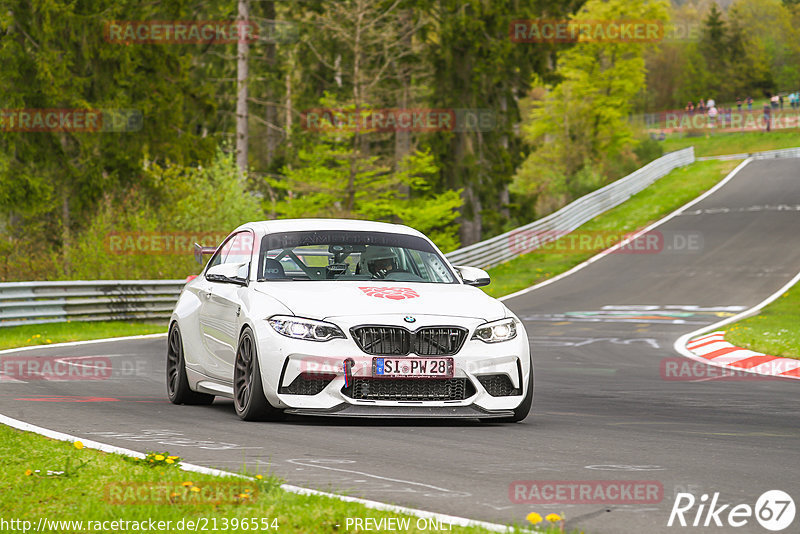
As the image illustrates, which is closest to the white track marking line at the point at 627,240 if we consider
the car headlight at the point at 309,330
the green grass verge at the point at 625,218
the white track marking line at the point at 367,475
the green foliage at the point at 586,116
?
the green grass verge at the point at 625,218

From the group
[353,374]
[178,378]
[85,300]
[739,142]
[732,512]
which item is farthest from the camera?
[739,142]

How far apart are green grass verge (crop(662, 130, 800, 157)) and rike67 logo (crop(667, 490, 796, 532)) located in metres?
101

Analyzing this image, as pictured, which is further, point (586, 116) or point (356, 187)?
point (586, 116)

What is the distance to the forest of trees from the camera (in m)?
33.8

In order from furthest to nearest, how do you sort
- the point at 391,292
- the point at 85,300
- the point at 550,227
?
the point at 550,227, the point at 85,300, the point at 391,292

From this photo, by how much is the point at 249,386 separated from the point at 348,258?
1.65 meters

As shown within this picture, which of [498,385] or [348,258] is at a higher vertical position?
[348,258]

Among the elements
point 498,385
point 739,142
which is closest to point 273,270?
point 498,385

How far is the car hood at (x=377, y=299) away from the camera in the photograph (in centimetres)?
905

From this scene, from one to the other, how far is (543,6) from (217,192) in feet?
69.9

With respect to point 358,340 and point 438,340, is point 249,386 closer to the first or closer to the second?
point 358,340

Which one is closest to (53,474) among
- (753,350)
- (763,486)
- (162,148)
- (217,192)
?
(763,486)

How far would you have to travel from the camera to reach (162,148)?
3838 cm

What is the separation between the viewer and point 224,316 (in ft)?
33.4
